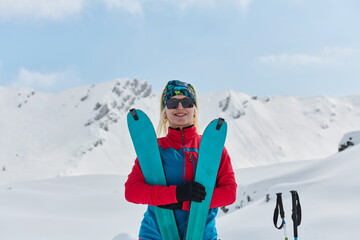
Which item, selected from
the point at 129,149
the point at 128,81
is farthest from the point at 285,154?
the point at 128,81

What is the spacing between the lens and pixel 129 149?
66.1 meters

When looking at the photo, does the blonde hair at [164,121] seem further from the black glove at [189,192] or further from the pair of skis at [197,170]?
the black glove at [189,192]

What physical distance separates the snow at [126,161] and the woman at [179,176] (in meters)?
4.47

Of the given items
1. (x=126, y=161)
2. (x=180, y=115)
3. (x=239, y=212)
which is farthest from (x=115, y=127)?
(x=180, y=115)

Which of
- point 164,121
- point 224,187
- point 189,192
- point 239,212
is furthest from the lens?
point 239,212

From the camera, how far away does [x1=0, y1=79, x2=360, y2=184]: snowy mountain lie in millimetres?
59406

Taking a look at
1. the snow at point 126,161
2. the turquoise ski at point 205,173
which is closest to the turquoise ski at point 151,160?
the turquoise ski at point 205,173

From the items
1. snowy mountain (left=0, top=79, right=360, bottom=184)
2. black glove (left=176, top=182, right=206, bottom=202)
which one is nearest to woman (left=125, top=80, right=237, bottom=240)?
black glove (left=176, top=182, right=206, bottom=202)

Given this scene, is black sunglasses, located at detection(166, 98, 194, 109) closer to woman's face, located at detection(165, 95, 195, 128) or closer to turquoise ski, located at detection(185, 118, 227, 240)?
woman's face, located at detection(165, 95, 195, 128)

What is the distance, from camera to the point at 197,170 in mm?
2797

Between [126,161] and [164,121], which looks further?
[126,161]

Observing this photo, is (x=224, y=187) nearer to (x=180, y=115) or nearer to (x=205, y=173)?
(x=205, y=173)

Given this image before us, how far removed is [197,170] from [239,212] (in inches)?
354

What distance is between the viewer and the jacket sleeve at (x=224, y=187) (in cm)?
281
